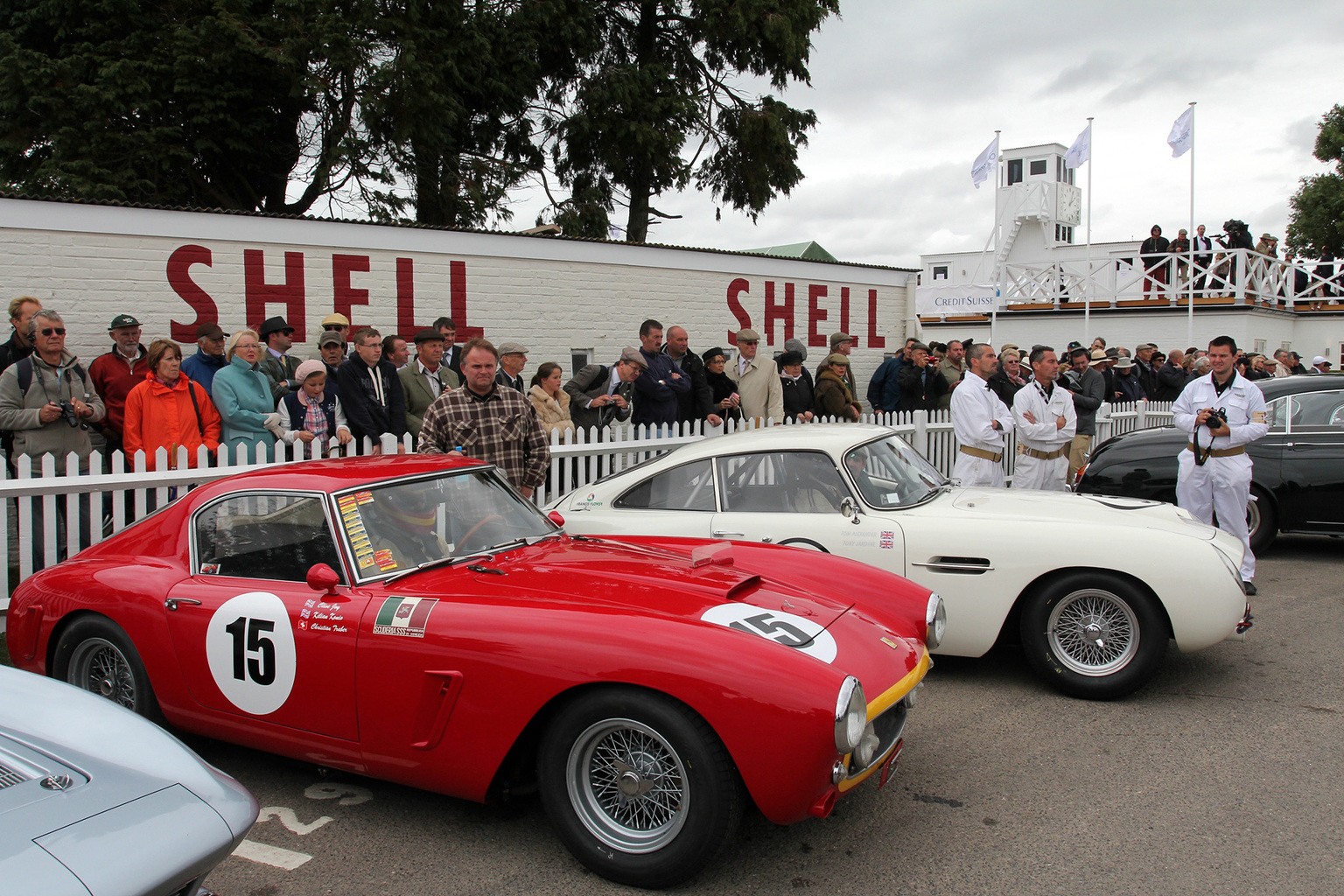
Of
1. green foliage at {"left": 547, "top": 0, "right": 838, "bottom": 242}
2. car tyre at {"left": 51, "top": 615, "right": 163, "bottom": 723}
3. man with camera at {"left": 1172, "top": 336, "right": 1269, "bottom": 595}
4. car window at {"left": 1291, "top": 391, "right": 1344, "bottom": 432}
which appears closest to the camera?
car tyre at {"left": 51, "top": 615, "right": 163, "bottom": 723}

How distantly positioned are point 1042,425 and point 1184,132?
622 inches

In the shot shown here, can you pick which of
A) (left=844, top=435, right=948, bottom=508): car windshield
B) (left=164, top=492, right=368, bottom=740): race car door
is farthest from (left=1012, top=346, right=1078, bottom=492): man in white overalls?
(left=164, top=492, right=368, bottom=740): race car door

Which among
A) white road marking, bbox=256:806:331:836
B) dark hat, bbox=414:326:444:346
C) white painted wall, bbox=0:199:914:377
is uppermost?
white painted wall, bbox=0:199:914:377

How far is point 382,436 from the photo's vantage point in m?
7.07

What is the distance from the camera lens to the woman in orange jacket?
6594 millimetres

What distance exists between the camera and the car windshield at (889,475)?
5.34m

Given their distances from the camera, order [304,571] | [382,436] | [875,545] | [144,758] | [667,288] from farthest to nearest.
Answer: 1. [667,288]
2. [382,436]
3. [875,545]
4. [304,571]
5. [144,758]

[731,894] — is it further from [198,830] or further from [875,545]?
[875,545]

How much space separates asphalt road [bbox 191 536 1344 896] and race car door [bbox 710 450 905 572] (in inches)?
34.5

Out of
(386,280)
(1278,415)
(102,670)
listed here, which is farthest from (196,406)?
(1278,415)

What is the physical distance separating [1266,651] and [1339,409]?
4.00 metres

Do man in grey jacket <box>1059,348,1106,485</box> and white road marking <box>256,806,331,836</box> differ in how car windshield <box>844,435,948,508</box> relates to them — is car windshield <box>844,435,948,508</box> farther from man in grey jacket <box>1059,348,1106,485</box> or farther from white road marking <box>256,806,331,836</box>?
man in grey jacket <box>1059,348,1106,485</box>

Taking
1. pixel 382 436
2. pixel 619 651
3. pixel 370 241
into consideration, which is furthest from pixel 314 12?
pixel 619 651

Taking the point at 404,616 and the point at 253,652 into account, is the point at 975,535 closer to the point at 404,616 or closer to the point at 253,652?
the point at 404,616
